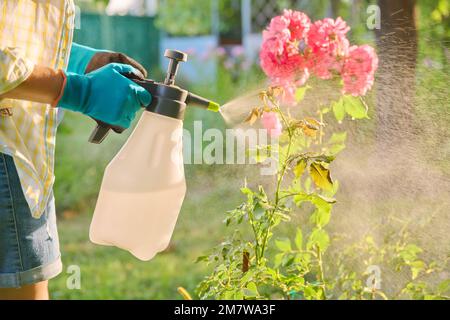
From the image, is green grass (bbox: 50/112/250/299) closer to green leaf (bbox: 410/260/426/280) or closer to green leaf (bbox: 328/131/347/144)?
green leaf (bbox: 328/131/347/144)

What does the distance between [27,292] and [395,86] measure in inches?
47.6

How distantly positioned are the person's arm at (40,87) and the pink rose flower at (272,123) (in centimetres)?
62

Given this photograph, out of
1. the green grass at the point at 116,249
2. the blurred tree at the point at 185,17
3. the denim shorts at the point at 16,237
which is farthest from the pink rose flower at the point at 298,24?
the blurred tree at the point at 185,17

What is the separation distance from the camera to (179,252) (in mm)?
3963

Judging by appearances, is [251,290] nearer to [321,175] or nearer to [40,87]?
[321,175]

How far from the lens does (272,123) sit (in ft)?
7.02

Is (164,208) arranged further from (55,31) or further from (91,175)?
(91,175)

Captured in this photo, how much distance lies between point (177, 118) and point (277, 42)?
1.97 feet

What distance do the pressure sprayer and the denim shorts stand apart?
0.46 ft

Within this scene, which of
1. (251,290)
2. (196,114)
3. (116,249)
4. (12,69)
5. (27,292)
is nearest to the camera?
(12,69)

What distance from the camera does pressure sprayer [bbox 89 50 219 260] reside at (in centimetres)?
173

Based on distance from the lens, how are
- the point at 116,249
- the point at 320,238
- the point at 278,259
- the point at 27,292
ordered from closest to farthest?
the point at 27,292
the point at 320,238
the point at 278,259
the point at 116,249

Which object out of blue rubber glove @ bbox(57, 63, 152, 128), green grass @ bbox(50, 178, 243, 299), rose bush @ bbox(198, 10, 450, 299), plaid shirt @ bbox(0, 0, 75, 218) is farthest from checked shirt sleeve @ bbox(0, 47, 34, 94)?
green grass @ bbox(50, 178, 243, 299)

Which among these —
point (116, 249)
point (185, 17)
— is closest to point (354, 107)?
point (116, 249)
